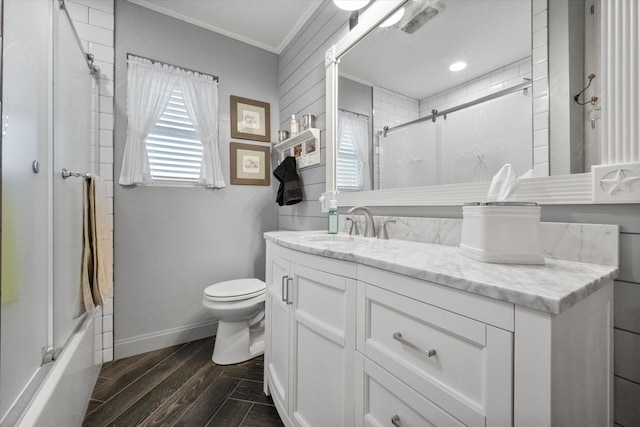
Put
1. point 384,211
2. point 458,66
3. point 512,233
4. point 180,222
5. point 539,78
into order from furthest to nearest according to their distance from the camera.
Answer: point 180,222 → point 384,211 → point 458,66 → point 539,78 → point 512,233

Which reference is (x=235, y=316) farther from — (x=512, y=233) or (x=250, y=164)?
(x=512, y=233)

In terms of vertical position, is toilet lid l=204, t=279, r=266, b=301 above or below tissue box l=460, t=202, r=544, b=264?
below

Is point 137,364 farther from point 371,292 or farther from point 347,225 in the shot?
point 371,292

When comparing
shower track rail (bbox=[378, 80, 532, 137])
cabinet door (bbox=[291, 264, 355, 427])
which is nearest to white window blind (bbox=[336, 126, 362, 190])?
shower track rail (bbox=[378, 80, 532, 137])

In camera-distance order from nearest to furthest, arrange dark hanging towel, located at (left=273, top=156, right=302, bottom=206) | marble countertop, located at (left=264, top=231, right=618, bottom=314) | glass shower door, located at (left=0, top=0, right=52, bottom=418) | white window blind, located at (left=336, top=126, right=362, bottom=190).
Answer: marble countertop, located at (left=264, top=231, right=618, bottom=314) → glass shower door, located at (left=0, top=0, right=52, bottom=418) → white window blind, located at (left=336, top=126, right=362, bottom=190) → dark hanging towel, located at (left=273, top=156, right=302, bottom=206)

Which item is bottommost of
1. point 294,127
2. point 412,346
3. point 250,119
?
point 412,346

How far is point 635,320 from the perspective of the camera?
0.68 metres

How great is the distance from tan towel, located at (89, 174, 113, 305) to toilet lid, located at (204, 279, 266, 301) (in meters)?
0.58

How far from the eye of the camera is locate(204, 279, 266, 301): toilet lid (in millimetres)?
1783

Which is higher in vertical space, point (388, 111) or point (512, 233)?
point (388, 111)

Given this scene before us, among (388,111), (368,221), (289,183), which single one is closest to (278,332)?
(368,221)

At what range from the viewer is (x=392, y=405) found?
2.36ft

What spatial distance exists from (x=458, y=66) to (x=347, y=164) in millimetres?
807

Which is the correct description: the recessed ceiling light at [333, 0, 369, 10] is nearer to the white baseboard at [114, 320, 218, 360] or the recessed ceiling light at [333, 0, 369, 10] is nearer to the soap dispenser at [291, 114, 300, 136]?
the soap dispenser at [291, 114, 300, 136]
